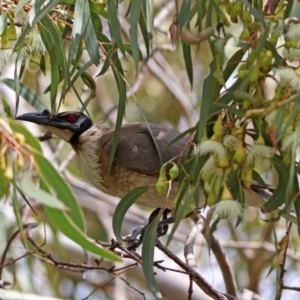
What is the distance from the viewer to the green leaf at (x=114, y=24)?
2.48 m

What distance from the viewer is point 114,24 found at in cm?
254

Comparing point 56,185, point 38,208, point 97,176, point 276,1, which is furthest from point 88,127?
point 56,185

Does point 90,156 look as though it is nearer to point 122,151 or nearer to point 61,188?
point 122,151

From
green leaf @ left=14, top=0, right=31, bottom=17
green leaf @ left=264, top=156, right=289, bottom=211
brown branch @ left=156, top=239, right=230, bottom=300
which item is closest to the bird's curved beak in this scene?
brown branch @ left=156, top=239, right=230, bottom=300

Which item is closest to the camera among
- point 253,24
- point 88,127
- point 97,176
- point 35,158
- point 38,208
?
point 35,158

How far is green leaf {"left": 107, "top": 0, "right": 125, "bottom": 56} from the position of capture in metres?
2.48

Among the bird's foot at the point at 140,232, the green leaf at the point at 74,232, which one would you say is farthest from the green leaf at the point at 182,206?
the bird's foot at the point at 140,232

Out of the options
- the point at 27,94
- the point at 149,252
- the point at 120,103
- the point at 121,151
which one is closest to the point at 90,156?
the point at 121,151

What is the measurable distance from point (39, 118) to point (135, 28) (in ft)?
5.76

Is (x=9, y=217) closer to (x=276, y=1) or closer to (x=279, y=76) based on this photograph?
(x=276, y=1)

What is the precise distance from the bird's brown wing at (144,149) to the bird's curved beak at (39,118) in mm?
319

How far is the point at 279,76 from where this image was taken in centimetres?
200

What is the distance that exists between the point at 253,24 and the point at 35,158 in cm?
67

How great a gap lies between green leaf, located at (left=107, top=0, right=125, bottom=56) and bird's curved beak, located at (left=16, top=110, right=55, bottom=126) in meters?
1.49
